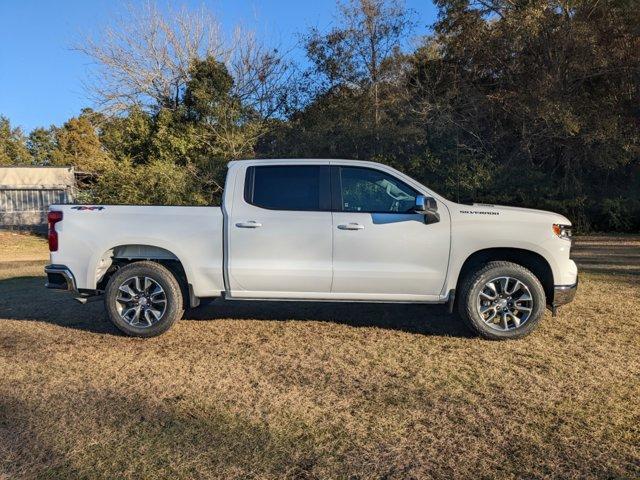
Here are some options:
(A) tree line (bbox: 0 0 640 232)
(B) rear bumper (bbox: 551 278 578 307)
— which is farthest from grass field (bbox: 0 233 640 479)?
(A) tree line (bbox: 0 0 640 232)

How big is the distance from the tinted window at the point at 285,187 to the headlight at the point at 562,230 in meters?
2.47

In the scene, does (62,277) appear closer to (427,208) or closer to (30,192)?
(427,208)

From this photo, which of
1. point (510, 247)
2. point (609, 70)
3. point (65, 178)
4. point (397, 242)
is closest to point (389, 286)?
point (397, 242)

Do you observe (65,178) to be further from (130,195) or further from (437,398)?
(437,398)

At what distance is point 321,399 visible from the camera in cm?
424

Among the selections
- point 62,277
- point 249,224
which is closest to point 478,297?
point 249,224

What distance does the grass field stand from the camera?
3311 mm

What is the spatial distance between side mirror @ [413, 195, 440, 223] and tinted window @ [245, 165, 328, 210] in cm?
104

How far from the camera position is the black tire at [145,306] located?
598 cm

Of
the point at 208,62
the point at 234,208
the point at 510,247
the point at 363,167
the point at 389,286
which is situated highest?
the point at 208,62

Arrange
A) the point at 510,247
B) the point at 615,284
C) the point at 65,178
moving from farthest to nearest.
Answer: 1. the point at 65,178
2. the point at 615,284
3. the point at 510,247

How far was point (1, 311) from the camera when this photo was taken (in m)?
7.66

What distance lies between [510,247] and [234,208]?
2.97m

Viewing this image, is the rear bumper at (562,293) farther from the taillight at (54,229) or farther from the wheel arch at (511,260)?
the taillight at (54,229)
